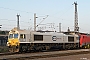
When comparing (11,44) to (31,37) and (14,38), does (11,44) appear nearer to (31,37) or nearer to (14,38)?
(14,38)

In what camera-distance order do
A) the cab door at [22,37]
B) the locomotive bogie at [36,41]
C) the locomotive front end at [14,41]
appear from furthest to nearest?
the cab door at [22,37]
the locomotive bogie at [36,41]
the locomotive front end at [14,41]

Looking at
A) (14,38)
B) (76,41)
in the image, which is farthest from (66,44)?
(14,38)

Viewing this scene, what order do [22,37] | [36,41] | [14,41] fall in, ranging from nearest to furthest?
[14,41], [22,37], [36,41]

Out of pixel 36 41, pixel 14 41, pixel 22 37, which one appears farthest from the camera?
pixel 36 41

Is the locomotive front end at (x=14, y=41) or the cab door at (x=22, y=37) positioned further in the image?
the cab door at (x=22, y=37)

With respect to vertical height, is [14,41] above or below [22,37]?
below

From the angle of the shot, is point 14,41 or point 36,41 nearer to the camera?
point 14,41

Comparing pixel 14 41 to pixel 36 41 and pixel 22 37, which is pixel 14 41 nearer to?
pixel 22 37

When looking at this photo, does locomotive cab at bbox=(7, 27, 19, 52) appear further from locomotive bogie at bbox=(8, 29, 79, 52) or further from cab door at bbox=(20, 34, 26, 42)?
cab door at bbox=(20, 34, 26, 42)

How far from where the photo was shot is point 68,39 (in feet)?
137

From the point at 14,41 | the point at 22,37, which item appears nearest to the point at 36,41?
the point at 22,37

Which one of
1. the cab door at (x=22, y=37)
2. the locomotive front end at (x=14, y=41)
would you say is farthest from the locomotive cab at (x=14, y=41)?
the cab door at (x=22, y=37)

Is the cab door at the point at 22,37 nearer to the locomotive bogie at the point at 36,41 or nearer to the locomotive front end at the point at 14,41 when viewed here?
the locomotive bogie at the point at 36,41

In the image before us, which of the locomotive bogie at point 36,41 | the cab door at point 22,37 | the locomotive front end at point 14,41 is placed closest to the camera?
the locomotive front end at point 14,41
